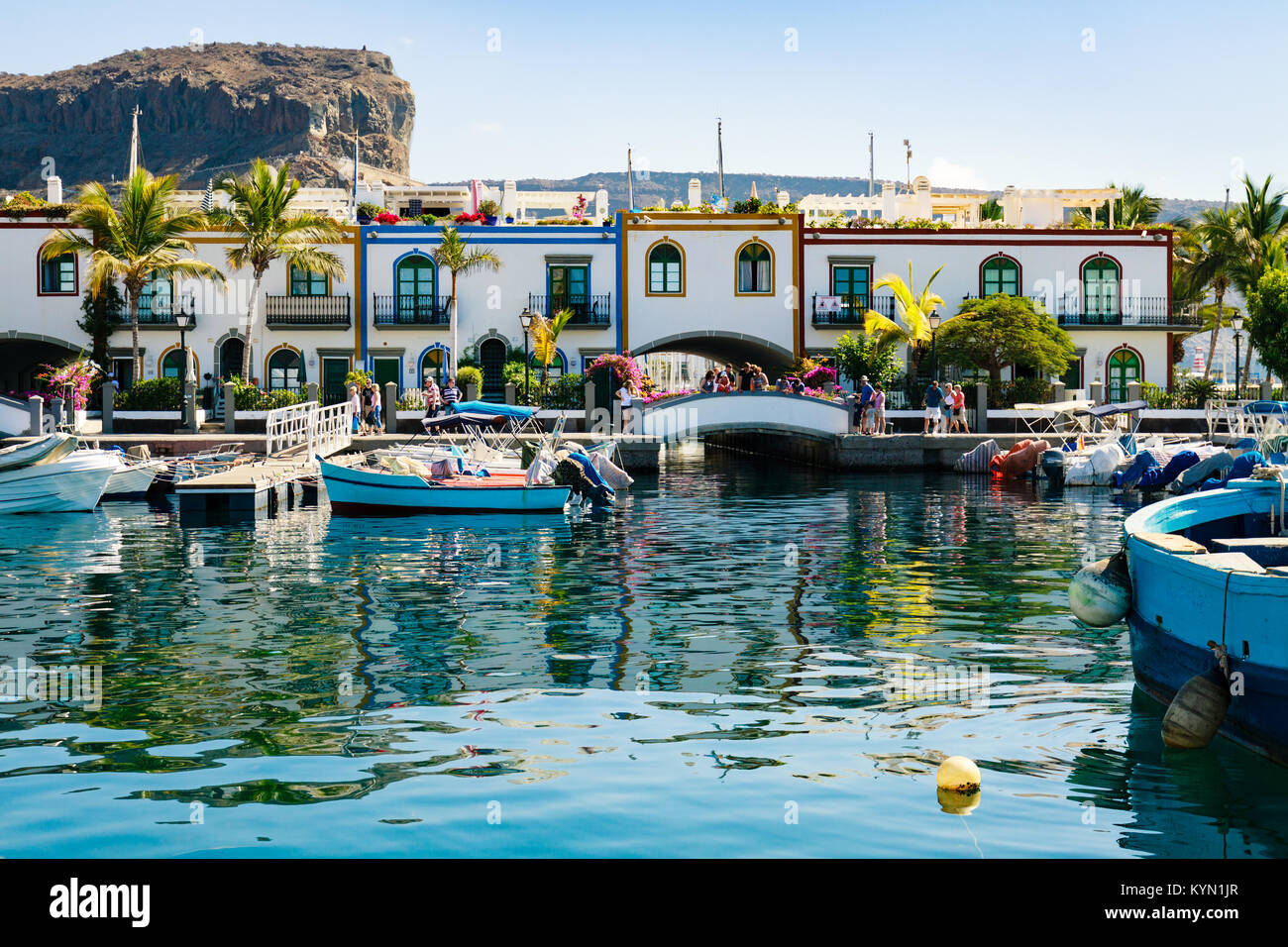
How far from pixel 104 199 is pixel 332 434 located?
46.3ft

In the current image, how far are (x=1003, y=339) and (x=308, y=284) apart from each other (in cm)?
2388

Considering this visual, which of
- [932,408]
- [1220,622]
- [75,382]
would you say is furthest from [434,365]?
[1220,622]

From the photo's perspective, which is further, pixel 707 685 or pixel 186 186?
pixel 186 186

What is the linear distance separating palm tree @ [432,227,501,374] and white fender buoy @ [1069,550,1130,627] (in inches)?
1425

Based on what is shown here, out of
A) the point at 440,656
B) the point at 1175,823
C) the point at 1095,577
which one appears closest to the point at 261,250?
the point at 440,656

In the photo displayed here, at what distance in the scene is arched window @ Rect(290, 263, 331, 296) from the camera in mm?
47844

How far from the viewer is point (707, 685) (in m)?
12.7

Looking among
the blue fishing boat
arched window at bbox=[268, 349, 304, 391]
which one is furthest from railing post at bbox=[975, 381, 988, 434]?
the blue fishing boat

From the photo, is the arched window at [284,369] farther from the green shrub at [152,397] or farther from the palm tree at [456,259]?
the green shrub at [152,397]

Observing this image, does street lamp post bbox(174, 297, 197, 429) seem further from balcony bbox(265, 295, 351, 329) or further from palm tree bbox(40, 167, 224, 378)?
balcony bbox(265, 295, 351, 329)

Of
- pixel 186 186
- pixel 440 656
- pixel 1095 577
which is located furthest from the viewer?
pixel 186 186

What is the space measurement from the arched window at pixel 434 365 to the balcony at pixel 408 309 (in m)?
1.13

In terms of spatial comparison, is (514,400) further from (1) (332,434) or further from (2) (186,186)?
(2) (186,186)

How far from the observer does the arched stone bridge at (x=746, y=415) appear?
4028 centimetres
